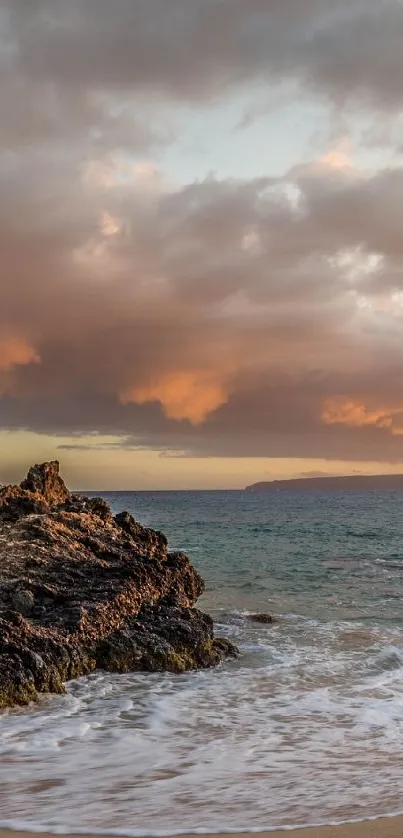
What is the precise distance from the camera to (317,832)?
6.58m

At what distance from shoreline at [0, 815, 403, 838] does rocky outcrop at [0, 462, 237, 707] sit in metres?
4.63

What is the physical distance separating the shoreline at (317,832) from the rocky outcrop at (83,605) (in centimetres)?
463

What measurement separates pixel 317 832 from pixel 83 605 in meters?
8.39

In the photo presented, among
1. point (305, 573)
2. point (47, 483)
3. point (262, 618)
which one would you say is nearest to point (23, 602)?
point (262, 618)

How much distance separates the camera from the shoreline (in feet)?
21.3

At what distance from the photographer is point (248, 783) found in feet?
26.4

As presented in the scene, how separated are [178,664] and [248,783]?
603cm

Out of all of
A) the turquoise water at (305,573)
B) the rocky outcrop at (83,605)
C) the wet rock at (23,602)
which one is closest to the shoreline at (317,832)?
the rocky outcrop at (83,605)

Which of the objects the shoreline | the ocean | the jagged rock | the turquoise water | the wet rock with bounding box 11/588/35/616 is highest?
the jagged rock

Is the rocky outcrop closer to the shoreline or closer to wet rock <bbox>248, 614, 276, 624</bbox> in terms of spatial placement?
wet rock <bbox>248, 614, 276, 624</bbox>

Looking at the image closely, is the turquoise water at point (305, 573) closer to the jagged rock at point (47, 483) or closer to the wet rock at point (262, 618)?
the wet rock at point (262, 618)

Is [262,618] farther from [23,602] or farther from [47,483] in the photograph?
[47,483]

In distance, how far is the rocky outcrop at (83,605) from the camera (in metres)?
12.3

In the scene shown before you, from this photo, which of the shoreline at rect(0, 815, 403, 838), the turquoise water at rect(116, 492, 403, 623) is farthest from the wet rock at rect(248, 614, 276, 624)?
the shoreline at rect(0, 815, 403, 838)
